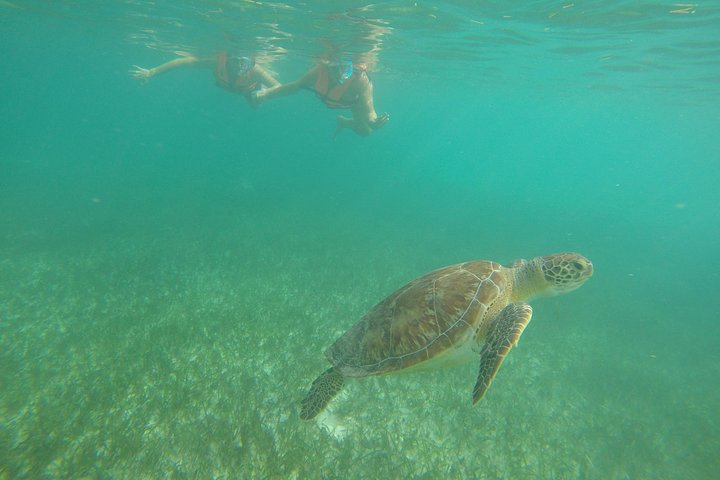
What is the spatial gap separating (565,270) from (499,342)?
71.8 inches

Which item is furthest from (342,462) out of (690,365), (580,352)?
(690,365)

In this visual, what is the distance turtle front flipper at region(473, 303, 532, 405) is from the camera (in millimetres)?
3031

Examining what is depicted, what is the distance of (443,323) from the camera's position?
12.3 ft

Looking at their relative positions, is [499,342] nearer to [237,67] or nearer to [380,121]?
[380,121]

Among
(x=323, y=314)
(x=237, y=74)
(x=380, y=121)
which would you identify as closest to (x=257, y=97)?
(x=237, y=74)

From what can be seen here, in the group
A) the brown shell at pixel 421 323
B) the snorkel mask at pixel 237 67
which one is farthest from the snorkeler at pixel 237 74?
the brown shell at pixel 421 323

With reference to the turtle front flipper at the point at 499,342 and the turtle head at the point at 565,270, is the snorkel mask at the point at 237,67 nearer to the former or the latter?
the turtle head at the point at 565,270

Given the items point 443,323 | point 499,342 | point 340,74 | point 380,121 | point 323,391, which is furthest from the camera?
point 380,121

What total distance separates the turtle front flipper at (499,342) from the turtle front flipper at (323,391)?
6.32 feet

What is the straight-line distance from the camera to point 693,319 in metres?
9.91

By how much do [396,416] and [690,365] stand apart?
320 inches

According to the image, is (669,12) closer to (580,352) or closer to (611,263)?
(611,263)

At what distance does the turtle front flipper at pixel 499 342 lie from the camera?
303cm

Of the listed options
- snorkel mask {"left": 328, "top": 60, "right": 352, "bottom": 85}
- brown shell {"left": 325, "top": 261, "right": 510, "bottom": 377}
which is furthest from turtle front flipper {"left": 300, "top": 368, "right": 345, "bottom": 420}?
snorkel mask {"left": 328, "top": 60, "right": 352, "bottom": 85}
